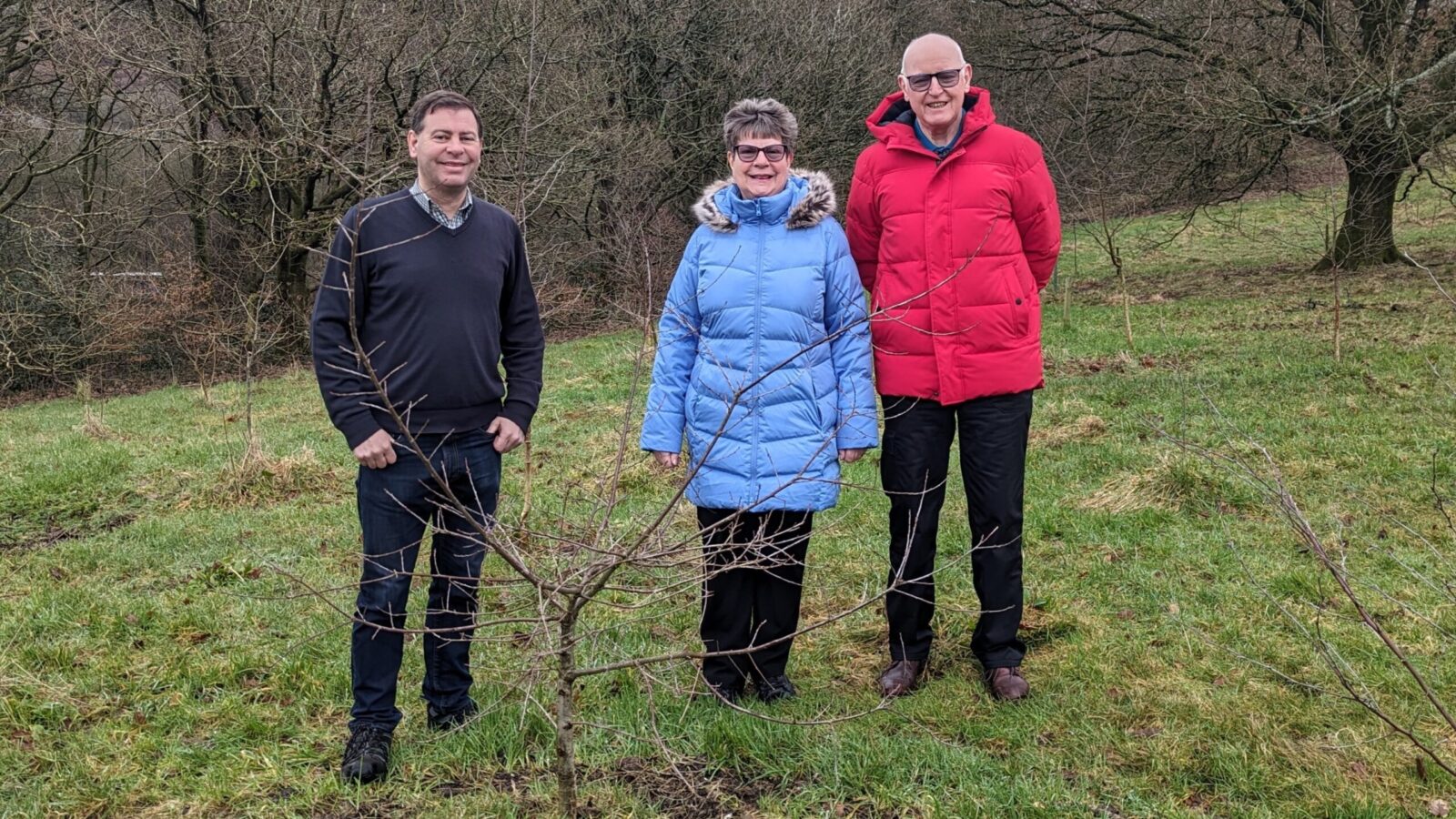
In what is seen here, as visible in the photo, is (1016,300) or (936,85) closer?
(936,85)

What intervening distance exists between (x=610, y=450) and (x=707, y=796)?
198 inches

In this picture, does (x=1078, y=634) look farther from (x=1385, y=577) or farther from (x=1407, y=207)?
(x=1407, y=207)

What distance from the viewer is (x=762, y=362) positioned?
10.8 feet

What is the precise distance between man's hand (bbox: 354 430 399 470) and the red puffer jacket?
1585mm

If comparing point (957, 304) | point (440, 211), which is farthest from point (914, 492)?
point (440, 211)

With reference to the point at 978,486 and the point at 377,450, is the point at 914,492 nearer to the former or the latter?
the point at 978,486

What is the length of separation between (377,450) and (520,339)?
62cm

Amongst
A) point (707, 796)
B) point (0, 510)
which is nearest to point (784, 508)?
point (707, 796)

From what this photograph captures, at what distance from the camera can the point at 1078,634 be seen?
4.07m

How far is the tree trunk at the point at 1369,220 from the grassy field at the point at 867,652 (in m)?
5.90

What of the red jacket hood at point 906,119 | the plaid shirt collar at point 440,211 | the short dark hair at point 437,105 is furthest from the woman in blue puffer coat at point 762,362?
the short dark hair at point 437,105

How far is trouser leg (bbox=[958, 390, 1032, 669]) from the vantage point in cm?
346

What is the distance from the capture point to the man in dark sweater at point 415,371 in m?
2.98

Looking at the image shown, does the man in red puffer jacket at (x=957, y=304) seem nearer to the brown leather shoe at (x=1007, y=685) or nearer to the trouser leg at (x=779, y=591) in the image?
the brown leather shoe at (x=1007, y=685)
